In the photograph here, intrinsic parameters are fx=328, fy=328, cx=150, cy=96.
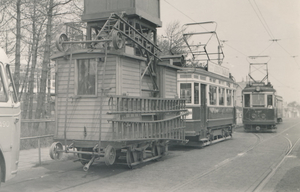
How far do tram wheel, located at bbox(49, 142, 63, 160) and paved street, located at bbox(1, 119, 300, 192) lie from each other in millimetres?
507

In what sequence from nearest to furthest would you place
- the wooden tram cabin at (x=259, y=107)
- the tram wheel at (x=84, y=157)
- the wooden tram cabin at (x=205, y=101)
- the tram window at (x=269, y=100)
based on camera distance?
the tram wheel at (x=84, y=157) → the wooden tram cabin at (x=205, y=101) → the wooden tram cabin at (x=259, y=107) → the tram window at (x=269, y=100)

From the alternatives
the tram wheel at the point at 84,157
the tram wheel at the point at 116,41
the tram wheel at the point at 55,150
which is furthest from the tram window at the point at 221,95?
the tram wheel at the point at 55,150

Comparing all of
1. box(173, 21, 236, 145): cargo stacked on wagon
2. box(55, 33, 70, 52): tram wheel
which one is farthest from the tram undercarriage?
box(55, 33, 70, 52): tram wheel

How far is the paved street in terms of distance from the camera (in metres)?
6.94

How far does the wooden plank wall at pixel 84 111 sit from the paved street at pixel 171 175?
1.05 metres

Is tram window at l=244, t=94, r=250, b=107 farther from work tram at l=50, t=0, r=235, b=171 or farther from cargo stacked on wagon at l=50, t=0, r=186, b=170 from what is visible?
cargo stacked on wagon at l=50, t=0, r=186, b=170

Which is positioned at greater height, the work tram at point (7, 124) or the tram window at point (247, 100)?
the tram window at point (247, 100)

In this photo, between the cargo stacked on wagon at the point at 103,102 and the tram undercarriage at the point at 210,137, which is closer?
the cargo stacked on wagon at the point at 103,102

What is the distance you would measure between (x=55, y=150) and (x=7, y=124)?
207 centimetres

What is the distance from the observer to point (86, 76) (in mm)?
8664

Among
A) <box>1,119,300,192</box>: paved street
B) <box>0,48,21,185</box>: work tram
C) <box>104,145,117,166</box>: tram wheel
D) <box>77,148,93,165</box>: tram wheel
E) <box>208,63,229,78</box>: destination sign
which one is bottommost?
<box>1,119,300,192</box>: paved street

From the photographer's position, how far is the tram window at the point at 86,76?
338 inches

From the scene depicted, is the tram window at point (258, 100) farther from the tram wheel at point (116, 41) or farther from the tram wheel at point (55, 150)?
the tram wheel at point (55, 150)

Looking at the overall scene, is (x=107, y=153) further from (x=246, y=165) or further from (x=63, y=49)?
(x=246, y=165)
